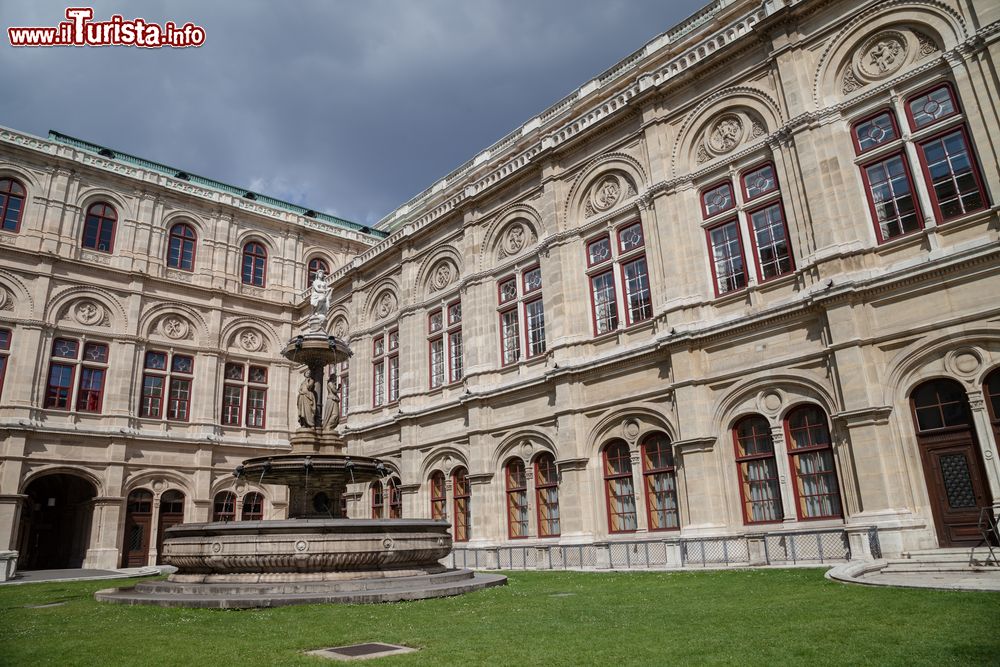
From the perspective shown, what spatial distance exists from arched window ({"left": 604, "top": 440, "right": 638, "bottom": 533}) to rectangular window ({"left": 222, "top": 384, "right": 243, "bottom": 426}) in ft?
63.8

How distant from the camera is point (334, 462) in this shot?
539 inches

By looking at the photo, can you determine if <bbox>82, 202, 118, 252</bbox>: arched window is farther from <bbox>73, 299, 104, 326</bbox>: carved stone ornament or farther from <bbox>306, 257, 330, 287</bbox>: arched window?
<bbox>306, 257, 330, 287</bbox>: arched window

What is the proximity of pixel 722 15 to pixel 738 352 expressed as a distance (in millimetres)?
10478

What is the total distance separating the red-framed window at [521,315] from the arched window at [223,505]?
50.3ft

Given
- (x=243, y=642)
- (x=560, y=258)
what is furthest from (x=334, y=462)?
(x=560, y=258)

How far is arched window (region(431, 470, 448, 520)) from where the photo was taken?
23359 mm

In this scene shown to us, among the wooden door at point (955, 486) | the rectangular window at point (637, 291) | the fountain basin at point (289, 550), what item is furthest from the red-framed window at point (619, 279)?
the fountain basin at point (289, 550)

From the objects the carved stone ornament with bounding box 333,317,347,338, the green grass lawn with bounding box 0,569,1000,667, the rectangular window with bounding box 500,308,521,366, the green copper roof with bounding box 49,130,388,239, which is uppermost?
the green copper roof with bounding box 49,130,388,239

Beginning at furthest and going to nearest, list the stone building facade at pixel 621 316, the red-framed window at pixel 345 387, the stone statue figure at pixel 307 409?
the red-framed window at pixel 345 387, the stone statue figure at pixel 307 409, the stone building facade at pixel 621 316

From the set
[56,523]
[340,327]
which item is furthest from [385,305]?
[56,523]

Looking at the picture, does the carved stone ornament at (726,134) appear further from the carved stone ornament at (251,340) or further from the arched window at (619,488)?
the carved stone ornament at (251,340)

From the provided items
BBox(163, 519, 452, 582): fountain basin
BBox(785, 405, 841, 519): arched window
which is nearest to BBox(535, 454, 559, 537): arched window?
BBox(785, 405, 841, 519): arched window

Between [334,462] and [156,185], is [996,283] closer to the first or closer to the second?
[334,462]

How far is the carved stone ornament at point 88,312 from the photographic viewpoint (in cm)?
2778
